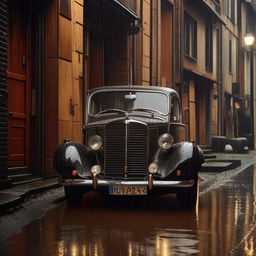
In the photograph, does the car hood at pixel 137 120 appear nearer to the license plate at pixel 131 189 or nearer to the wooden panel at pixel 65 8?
the license plate at pixel 131 189

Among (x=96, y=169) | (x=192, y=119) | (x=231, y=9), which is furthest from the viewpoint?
(x=231, y=9)

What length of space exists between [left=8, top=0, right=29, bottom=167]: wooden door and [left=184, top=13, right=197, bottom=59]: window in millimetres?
15200

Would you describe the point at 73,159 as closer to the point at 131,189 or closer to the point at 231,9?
the point at 131,189

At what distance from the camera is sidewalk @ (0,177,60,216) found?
894 centimetres

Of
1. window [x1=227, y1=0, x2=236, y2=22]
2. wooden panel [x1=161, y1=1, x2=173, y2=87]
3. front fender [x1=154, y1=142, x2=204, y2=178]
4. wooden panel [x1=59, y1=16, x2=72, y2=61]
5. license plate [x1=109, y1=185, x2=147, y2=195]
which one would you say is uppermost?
window [x1=227, y1=0, x2=236, y2=22]

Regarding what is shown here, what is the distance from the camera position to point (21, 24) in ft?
42.8

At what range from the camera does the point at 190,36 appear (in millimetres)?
28562

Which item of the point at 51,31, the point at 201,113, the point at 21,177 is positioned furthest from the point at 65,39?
the point at 201,113

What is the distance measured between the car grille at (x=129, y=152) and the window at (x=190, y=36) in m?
18.1

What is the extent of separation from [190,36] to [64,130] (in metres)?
15.9

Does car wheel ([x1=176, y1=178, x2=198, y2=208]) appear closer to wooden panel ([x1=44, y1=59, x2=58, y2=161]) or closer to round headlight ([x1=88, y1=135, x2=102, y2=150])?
round headlight ([x1=88, y1=135, x2=102, y2=150])

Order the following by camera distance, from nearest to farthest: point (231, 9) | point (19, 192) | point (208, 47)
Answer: point (19, 192) < point (208, 47) < point (231, 9)

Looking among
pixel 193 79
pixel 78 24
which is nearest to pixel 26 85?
pixel 78 24

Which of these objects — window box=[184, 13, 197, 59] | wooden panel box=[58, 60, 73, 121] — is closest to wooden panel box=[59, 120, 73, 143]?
wooden panel box=[58, 60, 73, 121]
